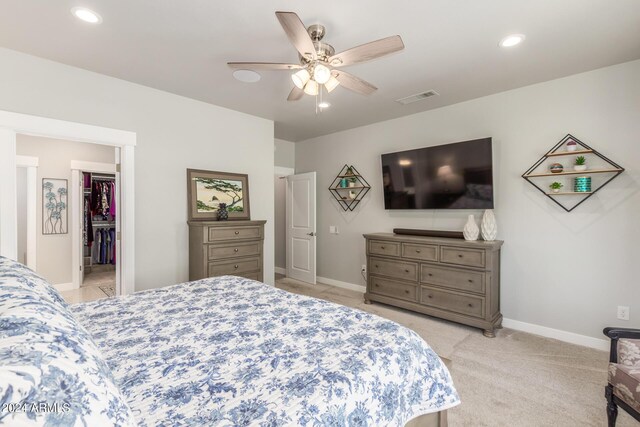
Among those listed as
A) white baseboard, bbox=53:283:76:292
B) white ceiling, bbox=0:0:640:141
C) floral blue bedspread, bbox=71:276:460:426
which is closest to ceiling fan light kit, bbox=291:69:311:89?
white ceiling, bbox=0:0:640:141

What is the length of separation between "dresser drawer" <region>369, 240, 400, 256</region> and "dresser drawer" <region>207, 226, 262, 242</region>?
150 centimetres

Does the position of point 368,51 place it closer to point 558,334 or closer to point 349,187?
point 349,187

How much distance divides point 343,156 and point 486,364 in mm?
3427

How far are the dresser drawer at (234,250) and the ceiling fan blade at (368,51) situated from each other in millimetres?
2257

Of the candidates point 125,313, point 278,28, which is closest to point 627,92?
point 278,28

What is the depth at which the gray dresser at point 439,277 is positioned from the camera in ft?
10.2

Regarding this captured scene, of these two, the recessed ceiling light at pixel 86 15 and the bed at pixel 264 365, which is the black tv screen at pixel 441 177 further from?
the recessed ceiling light at pixel 86 15

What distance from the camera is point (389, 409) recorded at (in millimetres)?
1082

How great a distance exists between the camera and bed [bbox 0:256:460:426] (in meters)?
0.88

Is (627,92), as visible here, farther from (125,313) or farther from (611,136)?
(125,313)

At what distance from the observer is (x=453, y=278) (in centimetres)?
331

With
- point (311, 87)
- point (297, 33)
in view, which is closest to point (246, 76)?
point (311, 87)

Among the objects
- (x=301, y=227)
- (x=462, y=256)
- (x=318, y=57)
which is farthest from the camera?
(x=301, y=227)

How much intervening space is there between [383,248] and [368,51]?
8.47 ft
